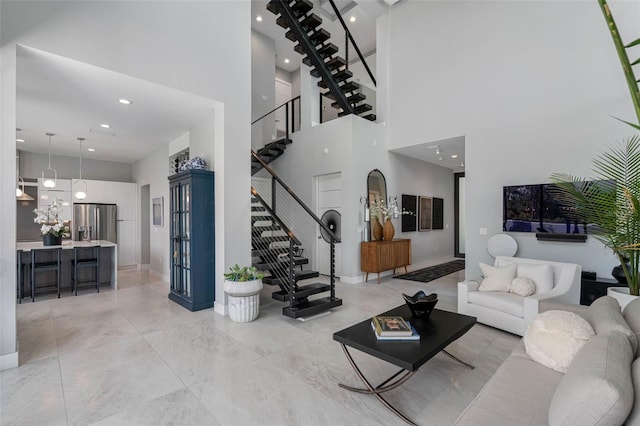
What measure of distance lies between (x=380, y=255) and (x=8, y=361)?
17.3ft

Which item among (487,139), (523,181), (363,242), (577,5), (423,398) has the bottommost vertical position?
(423,398)

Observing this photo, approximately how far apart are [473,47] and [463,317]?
16.8 ft

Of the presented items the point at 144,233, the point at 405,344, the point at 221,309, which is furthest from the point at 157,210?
the point at 405,344

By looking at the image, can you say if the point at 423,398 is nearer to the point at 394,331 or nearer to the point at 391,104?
the point at 394,331

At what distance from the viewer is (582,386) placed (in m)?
1.09

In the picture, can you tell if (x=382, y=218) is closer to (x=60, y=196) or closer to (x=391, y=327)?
(x=391, y=327)

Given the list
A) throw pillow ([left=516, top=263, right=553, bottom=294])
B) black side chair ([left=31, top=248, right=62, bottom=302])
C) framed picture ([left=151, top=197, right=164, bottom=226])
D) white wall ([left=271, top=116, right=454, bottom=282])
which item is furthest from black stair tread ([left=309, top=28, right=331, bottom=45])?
black side chair ([left=31, top=248, right=62, bottom=302])

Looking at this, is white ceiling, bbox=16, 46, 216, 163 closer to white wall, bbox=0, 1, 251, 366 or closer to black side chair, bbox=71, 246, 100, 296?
white wall, bbox=0, 1, 251, 366

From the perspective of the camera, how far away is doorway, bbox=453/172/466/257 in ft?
32.1

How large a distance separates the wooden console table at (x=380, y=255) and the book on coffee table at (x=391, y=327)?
3.61 m

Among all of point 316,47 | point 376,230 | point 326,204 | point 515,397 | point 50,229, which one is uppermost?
point 316,47

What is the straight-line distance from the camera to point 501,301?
348 cm

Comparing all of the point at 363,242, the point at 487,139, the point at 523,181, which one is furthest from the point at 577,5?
the point at 363,242

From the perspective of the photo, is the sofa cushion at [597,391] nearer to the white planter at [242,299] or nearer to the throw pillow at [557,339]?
the throw pillow at [557,339]
